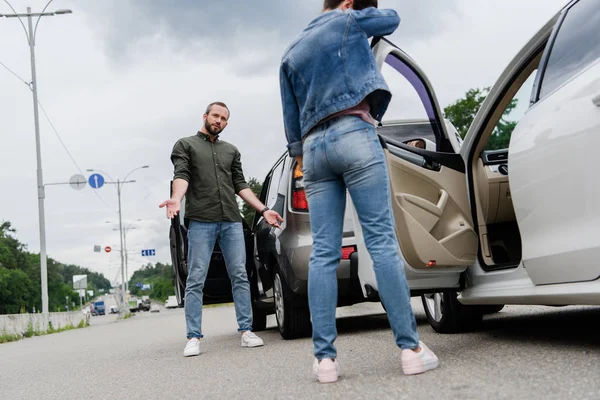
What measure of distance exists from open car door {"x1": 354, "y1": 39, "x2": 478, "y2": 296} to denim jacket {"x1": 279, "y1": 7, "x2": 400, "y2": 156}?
0.35 m

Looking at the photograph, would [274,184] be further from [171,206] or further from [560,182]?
[560,182]

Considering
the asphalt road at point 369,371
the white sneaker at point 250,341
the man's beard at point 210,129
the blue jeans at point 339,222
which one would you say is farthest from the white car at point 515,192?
the man's beard at point 210,129

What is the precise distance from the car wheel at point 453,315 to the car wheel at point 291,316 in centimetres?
124

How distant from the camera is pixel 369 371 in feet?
11.5

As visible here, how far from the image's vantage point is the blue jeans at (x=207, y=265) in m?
5.75

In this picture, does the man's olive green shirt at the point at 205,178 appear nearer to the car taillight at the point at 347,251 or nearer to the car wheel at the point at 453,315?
the car taillight at the point at 347,251

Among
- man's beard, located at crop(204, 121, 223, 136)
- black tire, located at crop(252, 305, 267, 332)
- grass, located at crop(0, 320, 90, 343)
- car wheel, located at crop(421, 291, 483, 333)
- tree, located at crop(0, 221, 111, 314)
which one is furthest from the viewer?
tree, located at crop(0, 221, 111, 314)

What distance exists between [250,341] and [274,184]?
5.38 feet

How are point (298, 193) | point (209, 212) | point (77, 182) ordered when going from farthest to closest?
1. point (77, 182)
2. point (209, 212)
3. point (298, 193)

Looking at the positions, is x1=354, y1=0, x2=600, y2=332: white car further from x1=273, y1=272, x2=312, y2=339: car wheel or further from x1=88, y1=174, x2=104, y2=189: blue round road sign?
x1=88, y1=174, x2=104, y2=189: blue round road sign

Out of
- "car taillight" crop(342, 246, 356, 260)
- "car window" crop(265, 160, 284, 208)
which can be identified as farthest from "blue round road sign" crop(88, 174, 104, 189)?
"car taillight" crop(342, 246, 356, 260)

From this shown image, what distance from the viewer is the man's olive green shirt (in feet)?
19.0

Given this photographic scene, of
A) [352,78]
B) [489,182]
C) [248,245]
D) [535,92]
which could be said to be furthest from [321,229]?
[248,245]

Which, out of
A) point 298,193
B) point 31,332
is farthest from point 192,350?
point 31,332
